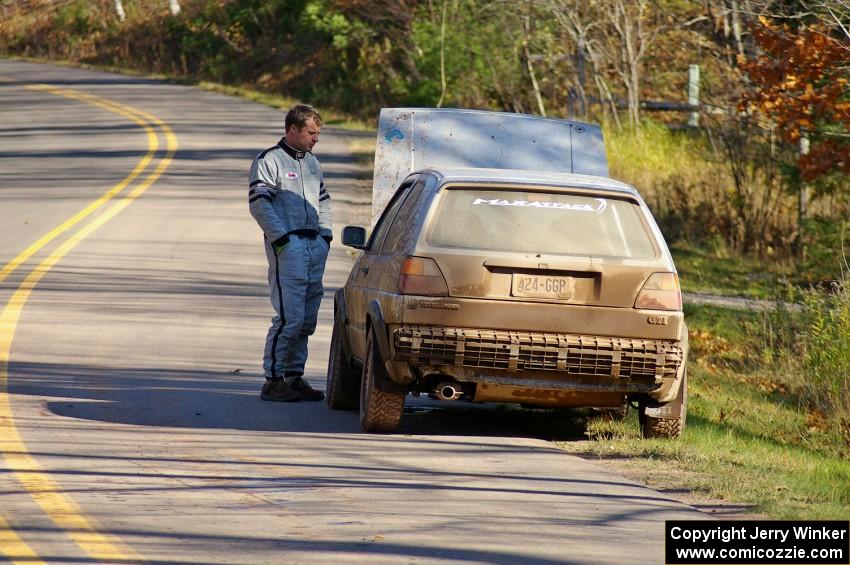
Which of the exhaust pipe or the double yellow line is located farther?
the exhaust pipe

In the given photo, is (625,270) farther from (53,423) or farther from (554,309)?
(53,423)

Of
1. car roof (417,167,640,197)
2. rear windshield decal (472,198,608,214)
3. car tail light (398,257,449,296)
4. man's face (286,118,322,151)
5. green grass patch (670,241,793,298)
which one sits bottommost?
green grass patch (670,241,793,298)

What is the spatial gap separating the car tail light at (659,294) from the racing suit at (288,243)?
9.28 feet

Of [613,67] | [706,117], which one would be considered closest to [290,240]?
[706,117]

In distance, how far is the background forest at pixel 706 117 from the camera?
1147cm

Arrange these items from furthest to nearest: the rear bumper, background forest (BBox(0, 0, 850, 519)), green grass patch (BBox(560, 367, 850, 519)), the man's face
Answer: background forest (BBox(0, 0, 850, 519)) < the man's face < the rear bumper < green grass patch (BBox(560, 367, 850, 519))

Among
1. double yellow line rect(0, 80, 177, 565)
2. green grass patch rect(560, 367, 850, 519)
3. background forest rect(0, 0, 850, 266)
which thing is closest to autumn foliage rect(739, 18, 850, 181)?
background forest rect(0, 0, 850, 266)

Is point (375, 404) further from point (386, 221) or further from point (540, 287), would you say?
point (386, 221)

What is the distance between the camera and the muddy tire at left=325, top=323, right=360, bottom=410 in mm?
10781

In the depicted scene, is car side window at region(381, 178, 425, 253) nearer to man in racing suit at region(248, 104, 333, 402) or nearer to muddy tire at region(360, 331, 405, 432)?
muddy tire at region(360, 331, 405, 432)

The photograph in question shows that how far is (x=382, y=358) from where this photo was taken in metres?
9.38

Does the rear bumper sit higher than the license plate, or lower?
lower

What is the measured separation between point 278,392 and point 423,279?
234cm

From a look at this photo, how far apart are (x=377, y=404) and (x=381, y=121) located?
20.5 ft
